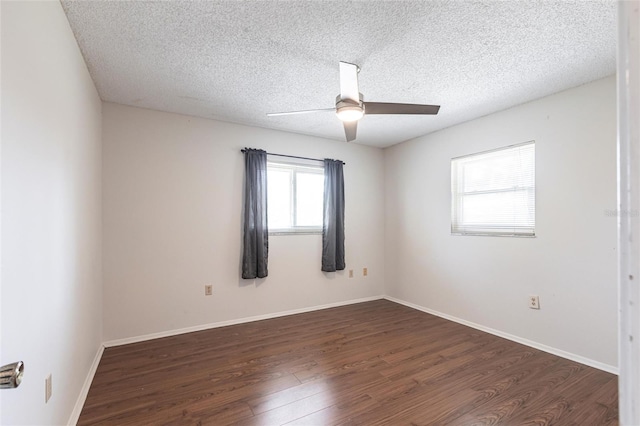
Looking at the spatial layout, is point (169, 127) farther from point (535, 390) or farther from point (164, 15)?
→ point (535, 390)

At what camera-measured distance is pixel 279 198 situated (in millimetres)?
3820

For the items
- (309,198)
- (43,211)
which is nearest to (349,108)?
(43,211)

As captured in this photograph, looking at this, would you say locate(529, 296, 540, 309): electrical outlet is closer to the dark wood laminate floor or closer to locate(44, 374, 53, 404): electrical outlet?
the dark wood laminate floor

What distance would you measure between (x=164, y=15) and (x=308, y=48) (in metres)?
0.89

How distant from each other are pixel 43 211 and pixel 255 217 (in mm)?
2190

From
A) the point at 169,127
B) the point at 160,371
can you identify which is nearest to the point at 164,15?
the point at 169,127

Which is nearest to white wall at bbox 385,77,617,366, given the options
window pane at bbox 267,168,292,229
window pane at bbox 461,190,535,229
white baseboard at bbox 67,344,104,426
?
window pane at bbox 461,190,535,229

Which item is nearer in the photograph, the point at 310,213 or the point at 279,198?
the point at 279,198

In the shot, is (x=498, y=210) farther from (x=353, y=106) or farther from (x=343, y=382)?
(x=343, y=382)

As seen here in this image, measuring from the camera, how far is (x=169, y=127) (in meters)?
3.18

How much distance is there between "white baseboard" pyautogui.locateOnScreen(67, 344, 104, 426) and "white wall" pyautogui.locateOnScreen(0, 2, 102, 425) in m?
0.05

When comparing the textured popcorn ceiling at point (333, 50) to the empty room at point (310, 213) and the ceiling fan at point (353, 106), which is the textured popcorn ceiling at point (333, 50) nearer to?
the empty room at point (310, 213)

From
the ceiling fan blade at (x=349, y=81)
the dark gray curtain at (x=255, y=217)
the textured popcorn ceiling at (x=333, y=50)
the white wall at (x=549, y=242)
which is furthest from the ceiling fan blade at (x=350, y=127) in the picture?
the white wall at (x=549, y=242)

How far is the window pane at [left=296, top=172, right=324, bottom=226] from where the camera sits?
13.0 ft
